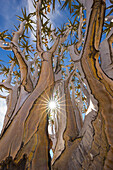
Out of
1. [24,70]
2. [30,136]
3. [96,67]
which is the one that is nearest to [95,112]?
[96,67]

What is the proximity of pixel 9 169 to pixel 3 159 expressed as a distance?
134 mm

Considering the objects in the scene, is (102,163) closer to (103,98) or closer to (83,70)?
(103,98)

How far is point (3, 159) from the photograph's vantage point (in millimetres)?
863

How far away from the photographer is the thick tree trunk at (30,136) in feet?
2.99

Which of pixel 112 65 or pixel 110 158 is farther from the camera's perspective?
pixel 112 65

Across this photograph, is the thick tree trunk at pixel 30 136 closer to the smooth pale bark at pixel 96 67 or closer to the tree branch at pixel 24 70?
the tree branch at pixel 24 70

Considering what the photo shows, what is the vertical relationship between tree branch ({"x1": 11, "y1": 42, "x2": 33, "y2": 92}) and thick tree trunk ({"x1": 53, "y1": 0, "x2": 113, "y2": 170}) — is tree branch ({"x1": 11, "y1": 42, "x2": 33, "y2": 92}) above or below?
above

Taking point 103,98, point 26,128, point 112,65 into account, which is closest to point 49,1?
point 112,65

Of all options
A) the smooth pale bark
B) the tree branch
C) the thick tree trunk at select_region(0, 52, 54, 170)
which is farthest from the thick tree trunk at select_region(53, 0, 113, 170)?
the tree branch

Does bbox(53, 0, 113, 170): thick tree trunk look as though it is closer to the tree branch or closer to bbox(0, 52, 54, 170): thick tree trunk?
bbox(0, 52, 54, 170): thick tree trunk

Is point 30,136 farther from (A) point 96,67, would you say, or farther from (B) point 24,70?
(B) point 24,70

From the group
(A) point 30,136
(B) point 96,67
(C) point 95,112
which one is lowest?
(A) point 30,136

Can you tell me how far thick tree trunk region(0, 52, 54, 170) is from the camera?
0.91 metres

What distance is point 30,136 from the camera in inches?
40.7
